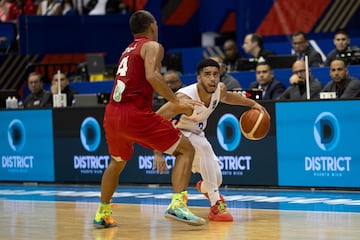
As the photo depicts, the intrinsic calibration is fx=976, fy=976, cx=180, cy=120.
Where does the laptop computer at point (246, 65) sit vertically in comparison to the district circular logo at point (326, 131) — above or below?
above

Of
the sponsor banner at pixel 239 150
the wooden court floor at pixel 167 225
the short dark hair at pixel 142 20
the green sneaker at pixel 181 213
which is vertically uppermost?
the short dark hair at pixel 142 20

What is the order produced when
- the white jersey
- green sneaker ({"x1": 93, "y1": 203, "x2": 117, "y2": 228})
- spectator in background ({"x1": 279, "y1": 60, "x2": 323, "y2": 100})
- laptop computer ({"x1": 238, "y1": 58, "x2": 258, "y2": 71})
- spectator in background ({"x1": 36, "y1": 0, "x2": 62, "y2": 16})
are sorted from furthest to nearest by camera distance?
spectator in background ({"x1": 36, "y1": 0, "x2": 62, "y2": 16})
laptop computer ({"x1": 238, "y1": 58, "x2": 258, "y2": 71})
spectator in background ({"x1": 279, "y1": 60, "x2": 323, "y2": 100})
the white jersey
green sneaker ({"x1": 93, "y1": 203, "x2": 117, "y2": 228})

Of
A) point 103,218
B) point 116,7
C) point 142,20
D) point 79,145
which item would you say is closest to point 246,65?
point 79,145

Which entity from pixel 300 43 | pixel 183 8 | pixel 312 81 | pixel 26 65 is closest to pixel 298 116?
pixel 312 81

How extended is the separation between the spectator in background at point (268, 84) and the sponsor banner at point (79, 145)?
253 centimetres

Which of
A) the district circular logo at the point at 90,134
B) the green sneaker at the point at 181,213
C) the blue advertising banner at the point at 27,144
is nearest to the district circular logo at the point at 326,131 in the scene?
the district circular logo at the point at 90,134

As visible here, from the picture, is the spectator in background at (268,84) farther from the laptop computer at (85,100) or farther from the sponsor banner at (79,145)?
the laptop computer at (85,100)

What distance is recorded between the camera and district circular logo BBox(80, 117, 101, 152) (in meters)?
15.4

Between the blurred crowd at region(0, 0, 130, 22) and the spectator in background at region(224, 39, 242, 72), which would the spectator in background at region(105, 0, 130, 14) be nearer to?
the blurred crowd at region(0, 0, 130, 22)

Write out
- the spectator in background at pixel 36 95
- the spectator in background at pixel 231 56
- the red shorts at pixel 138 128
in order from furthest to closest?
the spectator in background at pixel 231 56
the spectator in background at pixel 36 95
the red shorts at pixel 138 128

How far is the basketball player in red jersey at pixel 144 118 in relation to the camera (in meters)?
9.27

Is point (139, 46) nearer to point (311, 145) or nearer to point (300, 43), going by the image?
point (311, 145)

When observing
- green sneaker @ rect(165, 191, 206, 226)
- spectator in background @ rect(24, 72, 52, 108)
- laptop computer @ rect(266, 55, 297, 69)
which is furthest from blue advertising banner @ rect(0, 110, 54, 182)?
green sneaker @ rect(165, 191, 206, 226)

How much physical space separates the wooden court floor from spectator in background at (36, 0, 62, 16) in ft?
42.5
